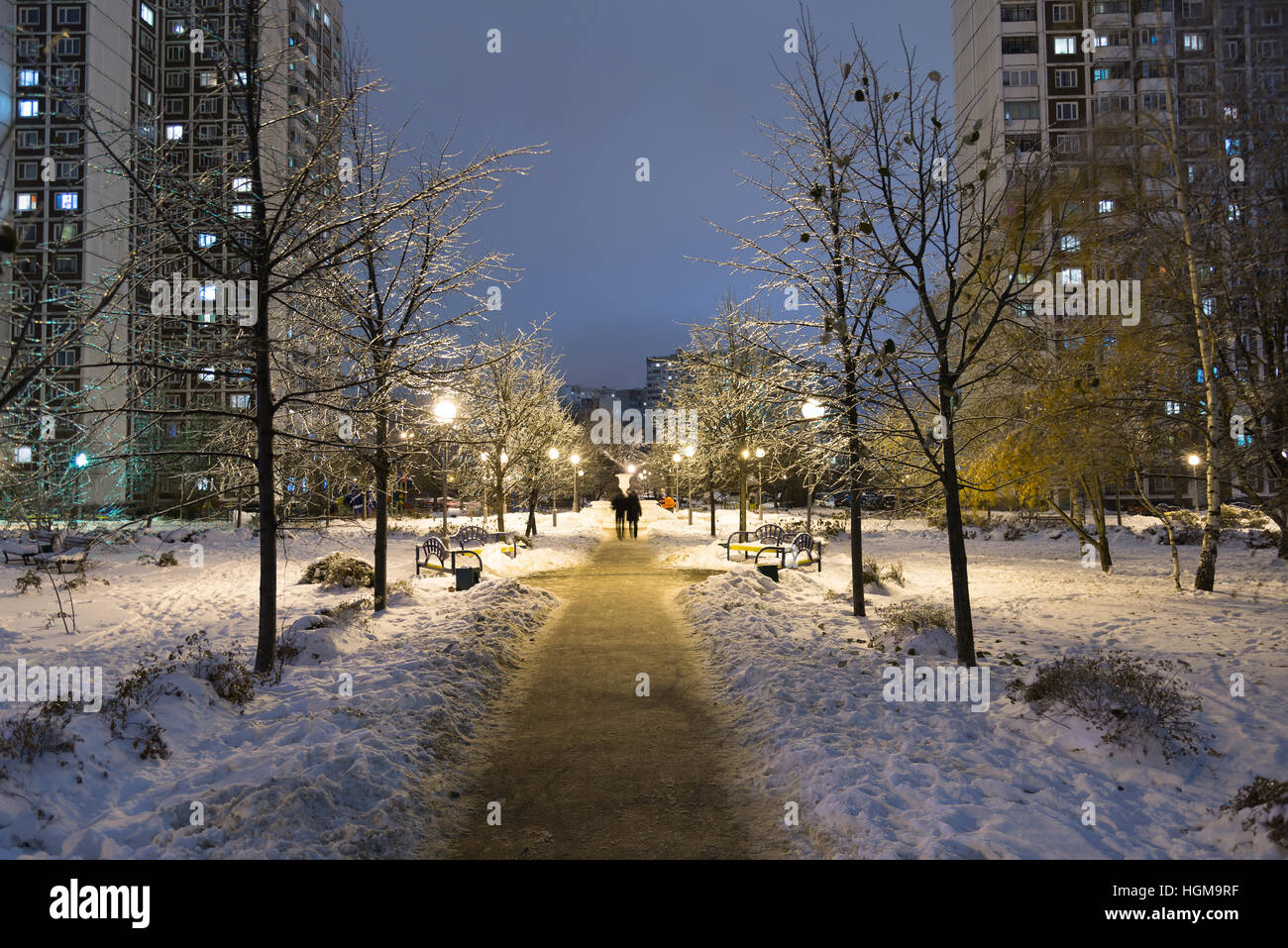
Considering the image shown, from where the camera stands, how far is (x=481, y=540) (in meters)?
20.0

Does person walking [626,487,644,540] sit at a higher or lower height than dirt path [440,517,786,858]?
higher

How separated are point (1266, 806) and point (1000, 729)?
79.7 inches

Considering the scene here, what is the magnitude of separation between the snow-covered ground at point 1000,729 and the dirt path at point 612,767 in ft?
1.42

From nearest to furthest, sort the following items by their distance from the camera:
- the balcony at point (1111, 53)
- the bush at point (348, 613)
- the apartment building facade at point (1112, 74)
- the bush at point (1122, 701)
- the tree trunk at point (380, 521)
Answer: the bush at point (1122, 701) < the apartment building facade at point (1112, 74) < the bush at point (348, 613) < the tree trunk at point (380, 521) < the balcony at point (1111, 53)

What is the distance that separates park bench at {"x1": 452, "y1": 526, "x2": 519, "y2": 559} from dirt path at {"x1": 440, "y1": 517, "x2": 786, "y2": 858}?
9.45 meters

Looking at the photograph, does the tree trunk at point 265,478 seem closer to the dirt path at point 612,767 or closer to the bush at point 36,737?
the bush at point 36,737

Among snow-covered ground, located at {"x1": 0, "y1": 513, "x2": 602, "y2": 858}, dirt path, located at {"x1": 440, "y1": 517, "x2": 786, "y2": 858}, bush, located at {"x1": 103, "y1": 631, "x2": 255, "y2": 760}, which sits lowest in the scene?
dirt path, located at {"x1": 440, "y1": 517, "x2": 786, "y2": 858}

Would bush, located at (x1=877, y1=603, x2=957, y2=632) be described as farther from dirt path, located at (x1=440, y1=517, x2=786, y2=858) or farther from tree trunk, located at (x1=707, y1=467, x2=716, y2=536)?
tree trunk, located at (x1=707, y1=467, x2=716, y2=536)

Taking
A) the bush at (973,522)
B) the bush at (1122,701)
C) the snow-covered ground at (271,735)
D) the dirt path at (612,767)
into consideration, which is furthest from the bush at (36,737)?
the bush at (973,522)

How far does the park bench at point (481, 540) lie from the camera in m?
18.9

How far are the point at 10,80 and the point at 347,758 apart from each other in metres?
4.89

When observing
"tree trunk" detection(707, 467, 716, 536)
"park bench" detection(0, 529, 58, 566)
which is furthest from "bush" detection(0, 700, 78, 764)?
"tree trunk" detection(707, 467, 716, 536)

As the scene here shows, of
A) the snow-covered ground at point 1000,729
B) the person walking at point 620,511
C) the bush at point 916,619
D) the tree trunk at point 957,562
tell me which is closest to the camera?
the snow-covered ground at point 1000,729

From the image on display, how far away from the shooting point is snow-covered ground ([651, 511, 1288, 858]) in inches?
161
